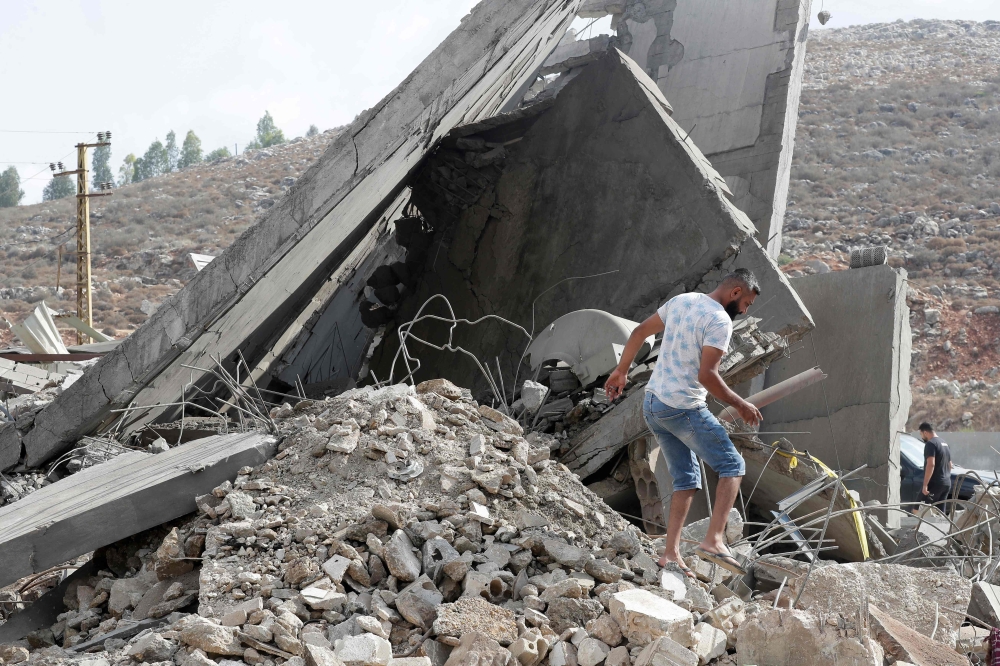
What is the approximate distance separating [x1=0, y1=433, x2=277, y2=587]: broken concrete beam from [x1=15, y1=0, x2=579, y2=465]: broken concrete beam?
133 centimetres

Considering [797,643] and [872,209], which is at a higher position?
[872,209]

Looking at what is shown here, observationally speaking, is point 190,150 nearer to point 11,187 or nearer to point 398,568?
point 11,187

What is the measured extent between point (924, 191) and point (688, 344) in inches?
1118

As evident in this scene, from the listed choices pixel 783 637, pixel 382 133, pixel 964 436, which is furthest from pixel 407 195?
pixel 964 436

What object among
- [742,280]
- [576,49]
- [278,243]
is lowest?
[742,280]

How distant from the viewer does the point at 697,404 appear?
3561mm

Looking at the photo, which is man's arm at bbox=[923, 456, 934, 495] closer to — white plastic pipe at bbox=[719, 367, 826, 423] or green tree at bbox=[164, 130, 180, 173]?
white plastic pipe at bbox=[719, 367, 826, 423]

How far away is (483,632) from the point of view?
2777 millimetres

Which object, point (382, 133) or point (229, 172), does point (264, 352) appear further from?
point (229, 172)

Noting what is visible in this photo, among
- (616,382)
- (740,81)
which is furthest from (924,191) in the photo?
(616,382)

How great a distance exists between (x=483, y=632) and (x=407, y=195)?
6711mm

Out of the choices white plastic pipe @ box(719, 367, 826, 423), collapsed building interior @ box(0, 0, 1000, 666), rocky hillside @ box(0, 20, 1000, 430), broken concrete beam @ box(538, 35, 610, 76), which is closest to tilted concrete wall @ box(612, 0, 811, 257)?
collapsed building interior @ box(0, 0, 1000, 666)

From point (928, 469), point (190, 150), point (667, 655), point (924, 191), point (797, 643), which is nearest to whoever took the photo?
point (667, 655)

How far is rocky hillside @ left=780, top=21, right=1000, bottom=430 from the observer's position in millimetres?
20500
